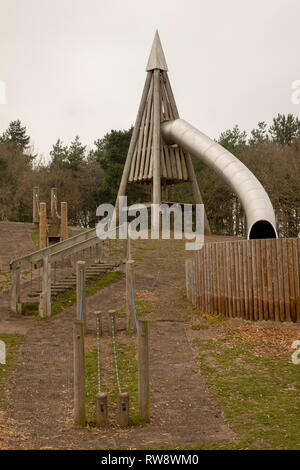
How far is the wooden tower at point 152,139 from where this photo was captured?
75.9ft

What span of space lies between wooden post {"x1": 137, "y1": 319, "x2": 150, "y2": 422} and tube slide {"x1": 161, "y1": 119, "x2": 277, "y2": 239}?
925 centimetres

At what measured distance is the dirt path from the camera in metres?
5.18

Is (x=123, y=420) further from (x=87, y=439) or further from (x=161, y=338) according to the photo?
(x=161, y=338)

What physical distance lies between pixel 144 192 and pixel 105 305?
26.3 metres

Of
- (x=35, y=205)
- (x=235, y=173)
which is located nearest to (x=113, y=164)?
(x=35, y=205)

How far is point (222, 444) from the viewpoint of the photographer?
16.3 feet

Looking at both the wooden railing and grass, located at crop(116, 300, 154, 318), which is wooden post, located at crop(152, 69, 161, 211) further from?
grass, located at crop(116, 300, 154, 318)

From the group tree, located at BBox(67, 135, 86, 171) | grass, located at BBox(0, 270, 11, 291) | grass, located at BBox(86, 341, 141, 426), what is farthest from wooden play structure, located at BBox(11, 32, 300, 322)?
tree, located at BBox(67, 135, 86, 171)

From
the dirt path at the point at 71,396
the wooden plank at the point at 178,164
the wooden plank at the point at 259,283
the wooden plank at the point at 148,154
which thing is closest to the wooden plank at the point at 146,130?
the wooden plank at the point at 148,154

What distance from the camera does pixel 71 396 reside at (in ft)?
22.2

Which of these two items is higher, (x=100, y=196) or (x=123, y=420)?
(x=100, y=196)

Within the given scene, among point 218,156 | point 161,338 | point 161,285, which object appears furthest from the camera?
point 218,156

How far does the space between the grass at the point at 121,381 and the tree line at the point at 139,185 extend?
2321cm

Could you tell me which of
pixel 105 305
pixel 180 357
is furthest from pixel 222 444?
pixel 105 305
